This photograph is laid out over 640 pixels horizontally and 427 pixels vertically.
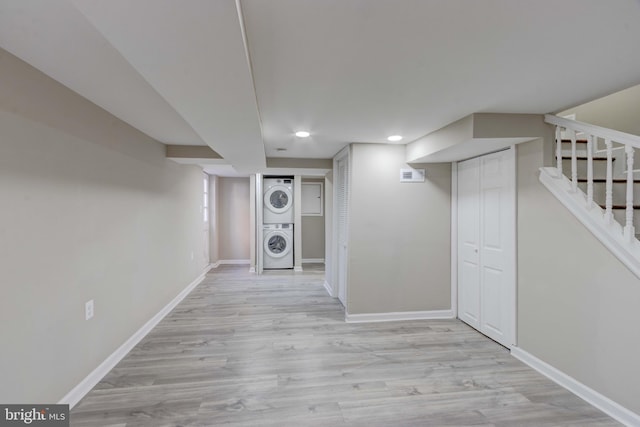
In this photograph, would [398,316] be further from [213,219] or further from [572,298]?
[213,219]

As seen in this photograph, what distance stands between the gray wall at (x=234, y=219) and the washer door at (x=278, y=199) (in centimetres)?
95

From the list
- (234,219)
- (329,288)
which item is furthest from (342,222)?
(234,219)

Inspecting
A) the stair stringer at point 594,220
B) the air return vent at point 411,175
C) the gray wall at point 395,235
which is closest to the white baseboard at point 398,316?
the gray wall at point 395,235

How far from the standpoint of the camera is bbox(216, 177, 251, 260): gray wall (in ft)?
22.2

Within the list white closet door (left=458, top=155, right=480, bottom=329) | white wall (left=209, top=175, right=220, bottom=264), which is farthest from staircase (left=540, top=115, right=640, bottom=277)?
white wall (left=209, top=175, right=220, bottom=264)

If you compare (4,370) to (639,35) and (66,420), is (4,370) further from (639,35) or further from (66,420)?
(639,35)

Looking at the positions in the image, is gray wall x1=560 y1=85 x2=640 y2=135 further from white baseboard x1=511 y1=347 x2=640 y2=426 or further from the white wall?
the white wall

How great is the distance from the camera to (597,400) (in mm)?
1896

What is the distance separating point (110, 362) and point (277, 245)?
13.0 ft

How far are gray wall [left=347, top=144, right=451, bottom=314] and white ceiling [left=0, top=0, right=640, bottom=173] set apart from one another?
1.13 m

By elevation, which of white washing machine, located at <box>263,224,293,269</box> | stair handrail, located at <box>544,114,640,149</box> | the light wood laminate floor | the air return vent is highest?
stair handrail, located at <box>544,114,640,149</box>

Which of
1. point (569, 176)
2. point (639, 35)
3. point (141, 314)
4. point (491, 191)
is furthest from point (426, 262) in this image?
point (141, 314)

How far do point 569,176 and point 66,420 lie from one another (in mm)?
4072

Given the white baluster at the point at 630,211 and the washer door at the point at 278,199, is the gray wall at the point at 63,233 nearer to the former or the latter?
the washer door at the point at 278,199
